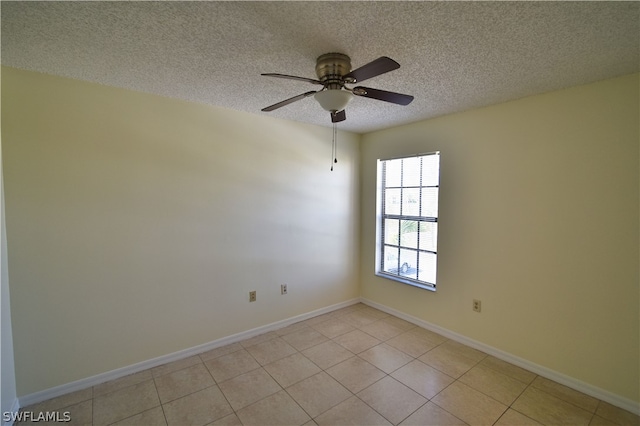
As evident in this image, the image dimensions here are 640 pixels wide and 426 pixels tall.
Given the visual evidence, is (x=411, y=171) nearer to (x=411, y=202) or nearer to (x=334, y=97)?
(x=411, y=202)

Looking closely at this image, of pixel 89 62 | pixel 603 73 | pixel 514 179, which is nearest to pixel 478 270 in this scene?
pixel 514 179

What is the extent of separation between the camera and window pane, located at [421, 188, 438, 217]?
315cm

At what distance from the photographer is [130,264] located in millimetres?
2371

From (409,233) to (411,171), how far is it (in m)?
0.73

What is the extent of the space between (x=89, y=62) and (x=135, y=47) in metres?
0.45

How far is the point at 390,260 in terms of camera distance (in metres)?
3.73

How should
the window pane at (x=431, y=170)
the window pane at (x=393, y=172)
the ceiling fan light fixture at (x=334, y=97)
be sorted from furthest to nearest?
the window pane at (x=393, y=172), the window pane at (x=431, y=170), the ceiling fan light fixture at (x=334, y=97)

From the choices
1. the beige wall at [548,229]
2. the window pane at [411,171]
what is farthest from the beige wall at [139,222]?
the beige wall at [548,229]

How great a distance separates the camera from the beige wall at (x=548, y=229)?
2.02 m

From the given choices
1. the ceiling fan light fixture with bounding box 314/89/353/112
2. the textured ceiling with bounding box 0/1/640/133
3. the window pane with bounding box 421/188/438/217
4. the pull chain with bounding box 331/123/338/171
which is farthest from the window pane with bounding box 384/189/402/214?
the ceiling fan light fixture with bounding box 314/89/353/112

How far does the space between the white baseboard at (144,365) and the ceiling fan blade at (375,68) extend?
2.61 metres

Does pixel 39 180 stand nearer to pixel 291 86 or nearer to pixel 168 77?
pixel 168 77

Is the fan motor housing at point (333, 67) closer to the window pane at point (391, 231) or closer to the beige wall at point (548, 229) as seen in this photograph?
the beige wall at point (548, 229)

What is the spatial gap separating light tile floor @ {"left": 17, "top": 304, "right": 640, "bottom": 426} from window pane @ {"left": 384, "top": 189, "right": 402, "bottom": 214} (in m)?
1.54
